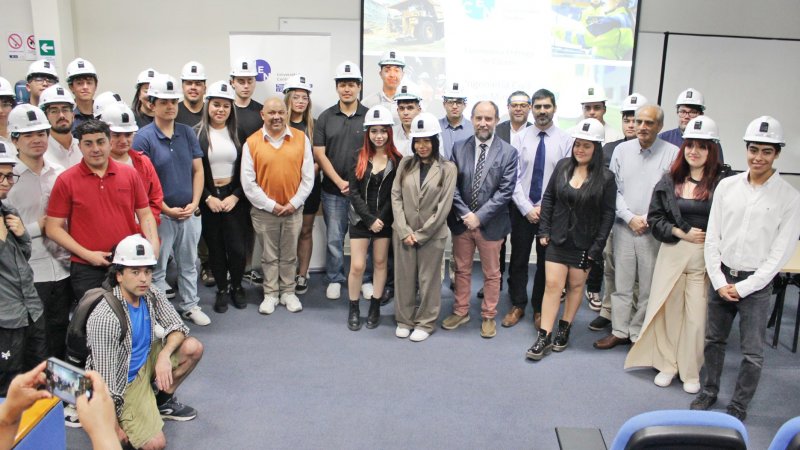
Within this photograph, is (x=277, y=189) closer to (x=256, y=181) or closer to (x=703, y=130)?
(x=256, y=181)

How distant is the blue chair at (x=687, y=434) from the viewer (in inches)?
57.2

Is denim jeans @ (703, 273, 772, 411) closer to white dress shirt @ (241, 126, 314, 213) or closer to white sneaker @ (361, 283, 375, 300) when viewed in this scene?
white sneaker @ (361, 283, 375, 300)

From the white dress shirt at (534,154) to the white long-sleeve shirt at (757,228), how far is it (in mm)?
1397

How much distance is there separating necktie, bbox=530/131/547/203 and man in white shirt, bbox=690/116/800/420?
1377 millimetres

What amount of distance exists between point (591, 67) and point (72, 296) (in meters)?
5.10

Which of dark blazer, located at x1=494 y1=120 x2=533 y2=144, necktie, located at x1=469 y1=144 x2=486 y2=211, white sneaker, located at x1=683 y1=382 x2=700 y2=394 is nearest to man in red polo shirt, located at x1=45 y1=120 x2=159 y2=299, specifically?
necktie, located at x1=469 y1=144 x2=486 y2=211

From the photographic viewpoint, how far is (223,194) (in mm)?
4574

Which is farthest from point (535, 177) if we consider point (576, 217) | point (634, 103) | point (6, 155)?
point (6, 155)

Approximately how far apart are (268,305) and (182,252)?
31.0 inches

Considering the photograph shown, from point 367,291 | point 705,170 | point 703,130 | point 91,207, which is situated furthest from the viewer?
point 367,291

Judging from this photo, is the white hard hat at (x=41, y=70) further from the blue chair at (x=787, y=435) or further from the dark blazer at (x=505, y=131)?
the blue chair at (x=787, y=435)

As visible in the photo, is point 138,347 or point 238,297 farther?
point 238,297

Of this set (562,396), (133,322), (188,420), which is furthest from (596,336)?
(133,322)

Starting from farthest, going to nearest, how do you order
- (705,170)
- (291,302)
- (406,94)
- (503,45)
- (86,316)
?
1. (503,45)
2. (291,302)
3. (406,94)
4. (705,170)
5. (86,316)
